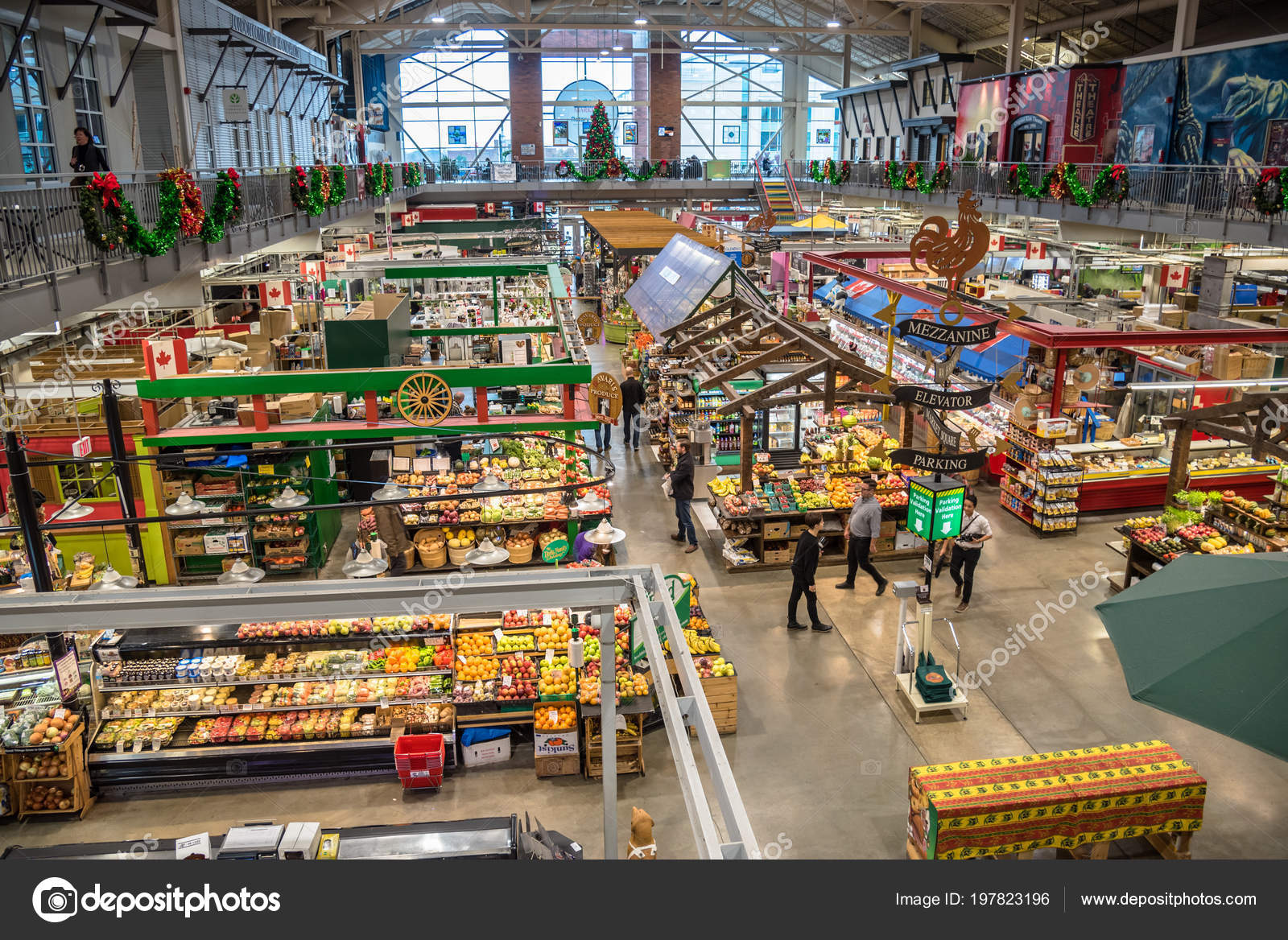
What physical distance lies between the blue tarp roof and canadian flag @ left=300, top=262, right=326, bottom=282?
28.3 ft

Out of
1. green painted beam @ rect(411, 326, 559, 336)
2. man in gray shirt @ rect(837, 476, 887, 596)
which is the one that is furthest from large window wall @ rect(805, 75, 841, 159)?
man in gray shirt @ rect(837, 476, 887, 596)

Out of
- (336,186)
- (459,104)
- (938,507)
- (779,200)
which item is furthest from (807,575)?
(459,104)

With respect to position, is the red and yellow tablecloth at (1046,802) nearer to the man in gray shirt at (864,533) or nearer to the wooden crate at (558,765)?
the wooden crate at (558,765)

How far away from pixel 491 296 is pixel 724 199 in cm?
1939

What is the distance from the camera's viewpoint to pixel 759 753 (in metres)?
7.49

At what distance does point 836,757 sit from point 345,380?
19.6ft

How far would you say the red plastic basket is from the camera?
7086 millimetres

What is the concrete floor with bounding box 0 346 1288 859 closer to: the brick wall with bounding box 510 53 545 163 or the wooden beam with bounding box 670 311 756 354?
the wooden beam with bounding box 670 311 756 354

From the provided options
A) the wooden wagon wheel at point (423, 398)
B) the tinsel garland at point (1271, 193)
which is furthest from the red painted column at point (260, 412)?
the tinsel garland at point (1271, 193)

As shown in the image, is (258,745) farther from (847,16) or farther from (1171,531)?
(847,16)

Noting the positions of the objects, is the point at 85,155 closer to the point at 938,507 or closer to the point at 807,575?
the point at 807,575

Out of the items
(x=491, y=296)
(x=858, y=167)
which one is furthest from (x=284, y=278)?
(x=858, y=167)

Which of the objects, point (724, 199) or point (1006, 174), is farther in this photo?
point (724, 199)

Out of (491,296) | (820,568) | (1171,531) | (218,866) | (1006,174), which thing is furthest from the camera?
(1006,174)
